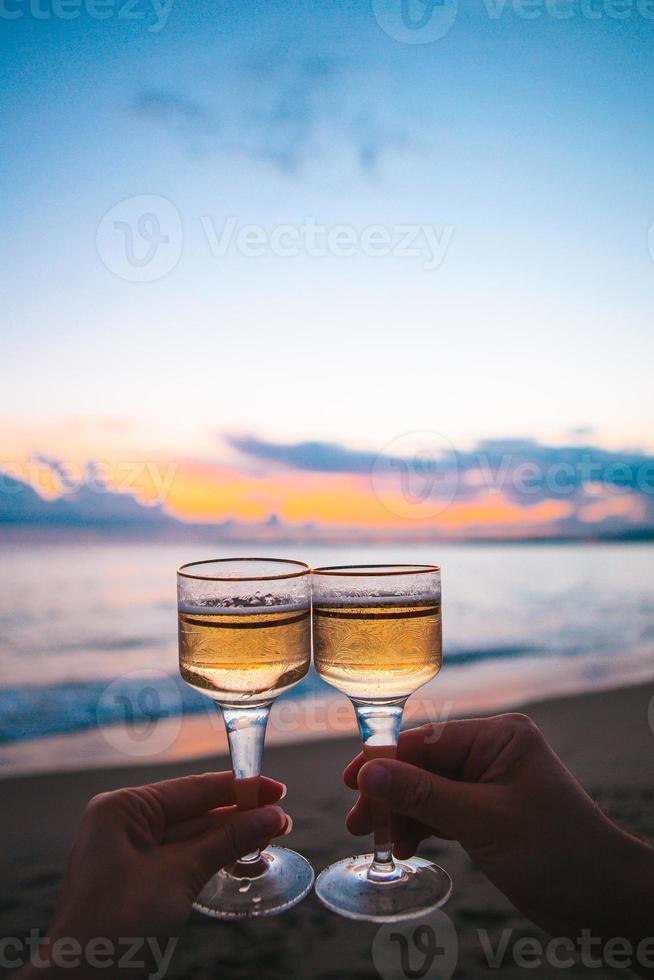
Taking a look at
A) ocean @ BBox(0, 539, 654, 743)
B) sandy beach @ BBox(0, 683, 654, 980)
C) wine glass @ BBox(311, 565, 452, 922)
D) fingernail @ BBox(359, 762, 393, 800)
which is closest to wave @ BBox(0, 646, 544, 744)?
ocean @ BBox(0, 539, 654, 743)

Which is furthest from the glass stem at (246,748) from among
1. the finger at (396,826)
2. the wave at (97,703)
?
the wave at (97,703)

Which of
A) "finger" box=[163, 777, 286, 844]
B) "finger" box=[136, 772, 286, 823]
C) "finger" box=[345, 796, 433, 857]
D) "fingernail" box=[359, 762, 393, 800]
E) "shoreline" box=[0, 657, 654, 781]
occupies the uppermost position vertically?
"fingernail" box=[359, 762, 393, 800]

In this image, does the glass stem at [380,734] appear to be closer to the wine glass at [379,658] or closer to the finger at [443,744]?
the wine glass at [379,658]

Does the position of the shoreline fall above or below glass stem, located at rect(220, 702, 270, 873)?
below

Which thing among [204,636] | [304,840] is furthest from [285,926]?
[204,636]

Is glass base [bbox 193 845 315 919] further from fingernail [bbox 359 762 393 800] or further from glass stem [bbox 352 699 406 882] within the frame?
fingernail [bbox 359 762 393 800]

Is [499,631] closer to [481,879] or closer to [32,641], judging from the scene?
[32,641]

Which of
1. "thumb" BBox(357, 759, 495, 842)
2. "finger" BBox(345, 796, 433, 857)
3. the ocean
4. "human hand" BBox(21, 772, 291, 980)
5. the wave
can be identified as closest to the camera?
"human hand" BBox(21, 772, 291, 980)

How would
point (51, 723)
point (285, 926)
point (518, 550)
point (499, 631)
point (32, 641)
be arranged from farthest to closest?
point (518, 550) → point (499, 631) → point (32, 641) → point (51, 723) → point (285, 926)
